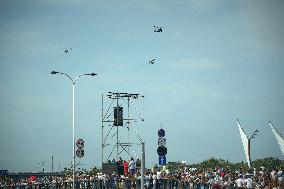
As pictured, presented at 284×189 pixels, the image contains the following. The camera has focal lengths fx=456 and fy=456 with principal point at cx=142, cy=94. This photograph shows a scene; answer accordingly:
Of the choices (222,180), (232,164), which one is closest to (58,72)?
(222,180)

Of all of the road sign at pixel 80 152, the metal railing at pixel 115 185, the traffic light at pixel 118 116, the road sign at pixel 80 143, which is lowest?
the metal railing at pixel 115 185

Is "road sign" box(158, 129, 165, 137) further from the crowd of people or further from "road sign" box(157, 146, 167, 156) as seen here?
the crowd of people

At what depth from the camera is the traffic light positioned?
4316cm

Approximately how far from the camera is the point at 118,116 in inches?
1703

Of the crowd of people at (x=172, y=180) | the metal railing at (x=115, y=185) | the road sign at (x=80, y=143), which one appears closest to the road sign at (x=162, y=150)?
the crowd of people at (x=172, y=180)

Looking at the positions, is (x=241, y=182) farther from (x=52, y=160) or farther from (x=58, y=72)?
(x=52, y=160)

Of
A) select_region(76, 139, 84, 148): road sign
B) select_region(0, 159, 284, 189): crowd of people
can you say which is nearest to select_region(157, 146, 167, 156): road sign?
select_region(0, 159, 284, 189): crowd of people

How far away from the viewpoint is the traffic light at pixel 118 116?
1699 inches

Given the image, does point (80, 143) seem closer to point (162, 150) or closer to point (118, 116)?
point (118, 116)

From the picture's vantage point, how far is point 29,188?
35.5 meters

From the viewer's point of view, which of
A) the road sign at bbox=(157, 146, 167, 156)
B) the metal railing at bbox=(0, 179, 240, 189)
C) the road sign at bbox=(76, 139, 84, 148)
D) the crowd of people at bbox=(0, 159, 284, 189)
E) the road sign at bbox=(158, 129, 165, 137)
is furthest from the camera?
the metal railing at bbox=(0, 179, 240, 189)

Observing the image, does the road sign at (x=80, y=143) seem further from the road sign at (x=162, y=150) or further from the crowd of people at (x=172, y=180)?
the road sign at (x=162, y=150)

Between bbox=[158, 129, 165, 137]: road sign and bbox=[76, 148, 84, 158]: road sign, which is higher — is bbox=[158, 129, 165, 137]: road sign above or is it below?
above

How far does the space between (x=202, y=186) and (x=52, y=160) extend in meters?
82.0
